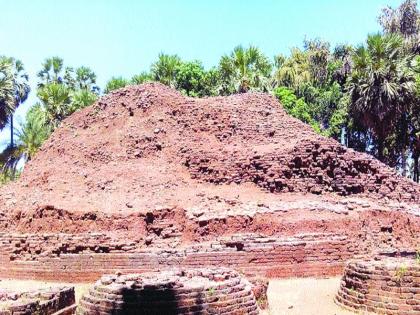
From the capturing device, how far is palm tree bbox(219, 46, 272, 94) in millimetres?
27031

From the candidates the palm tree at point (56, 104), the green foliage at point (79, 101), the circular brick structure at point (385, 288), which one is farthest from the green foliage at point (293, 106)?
the circular brick structure at point (385, 288)

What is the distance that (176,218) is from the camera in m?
13.5

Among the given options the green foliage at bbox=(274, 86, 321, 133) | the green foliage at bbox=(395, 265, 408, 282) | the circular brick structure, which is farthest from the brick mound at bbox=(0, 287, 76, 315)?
the green foliage at bbox=(274, 86, 321, 133)

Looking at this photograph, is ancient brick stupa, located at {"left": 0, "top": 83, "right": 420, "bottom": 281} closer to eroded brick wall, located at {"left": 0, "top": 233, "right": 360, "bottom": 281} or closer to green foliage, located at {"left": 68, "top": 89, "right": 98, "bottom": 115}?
eroded brick wall, located at {"left": 0, "top": 233, "right": 360, "bottom": 281}

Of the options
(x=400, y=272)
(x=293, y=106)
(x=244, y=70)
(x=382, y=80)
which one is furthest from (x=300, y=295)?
(x=293, y=106)

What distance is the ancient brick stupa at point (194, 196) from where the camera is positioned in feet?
38.9

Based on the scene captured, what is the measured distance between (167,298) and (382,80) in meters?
20.7

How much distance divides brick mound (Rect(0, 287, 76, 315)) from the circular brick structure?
4.36 meters

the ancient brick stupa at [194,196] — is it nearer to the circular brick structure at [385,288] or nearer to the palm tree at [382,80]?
the circular brick structure at [385,288]

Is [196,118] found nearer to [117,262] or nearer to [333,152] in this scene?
[333,152]

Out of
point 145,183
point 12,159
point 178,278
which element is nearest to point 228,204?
point 145,183

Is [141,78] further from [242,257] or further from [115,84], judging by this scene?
[242,257]

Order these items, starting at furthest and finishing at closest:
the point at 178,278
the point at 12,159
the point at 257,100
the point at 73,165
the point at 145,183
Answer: the point at 12,159 < the point at 257,100 < the point at 73,165 < the point at 145,183 < the point at 178,278

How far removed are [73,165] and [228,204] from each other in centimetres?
623
